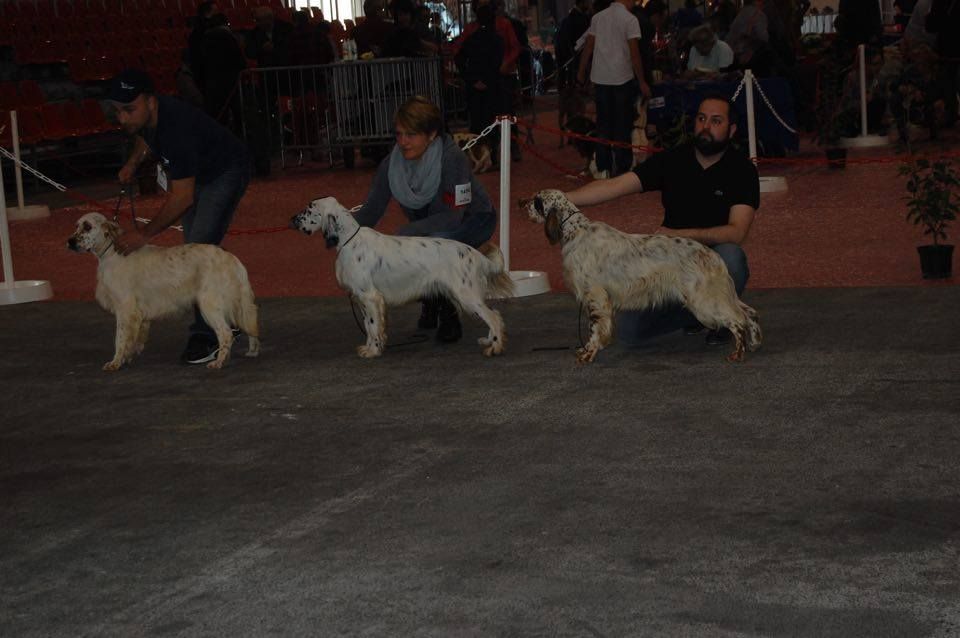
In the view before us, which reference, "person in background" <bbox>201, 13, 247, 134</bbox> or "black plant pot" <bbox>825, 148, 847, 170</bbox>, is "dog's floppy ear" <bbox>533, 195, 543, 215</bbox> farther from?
"person in background" <bbox>201, 13, 247, 134</bbox>

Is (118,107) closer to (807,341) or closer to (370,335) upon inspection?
(370,335)

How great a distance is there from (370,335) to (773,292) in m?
2.61

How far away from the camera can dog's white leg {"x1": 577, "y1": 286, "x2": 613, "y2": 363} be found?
6945 mm

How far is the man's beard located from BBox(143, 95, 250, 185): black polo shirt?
8.18 feet

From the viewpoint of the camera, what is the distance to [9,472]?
18.3 feet

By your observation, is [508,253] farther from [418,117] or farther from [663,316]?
[663,316]

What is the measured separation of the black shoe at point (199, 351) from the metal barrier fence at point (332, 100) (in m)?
9.44

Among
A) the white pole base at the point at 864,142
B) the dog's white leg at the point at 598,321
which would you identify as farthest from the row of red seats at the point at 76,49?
the dog's white leg at the point at 598,321

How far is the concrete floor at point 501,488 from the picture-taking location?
3877 mm

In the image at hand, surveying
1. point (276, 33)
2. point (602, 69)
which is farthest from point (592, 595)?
point (276, 33)

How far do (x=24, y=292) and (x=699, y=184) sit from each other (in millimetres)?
4935

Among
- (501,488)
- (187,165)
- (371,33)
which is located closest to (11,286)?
(187,165)

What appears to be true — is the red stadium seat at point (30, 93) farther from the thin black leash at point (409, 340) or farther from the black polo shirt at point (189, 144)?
the thin black leash at point (409, 340)

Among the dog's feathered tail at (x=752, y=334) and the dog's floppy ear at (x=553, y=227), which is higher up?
the dog's floppy ear at (x=553, y=227)
